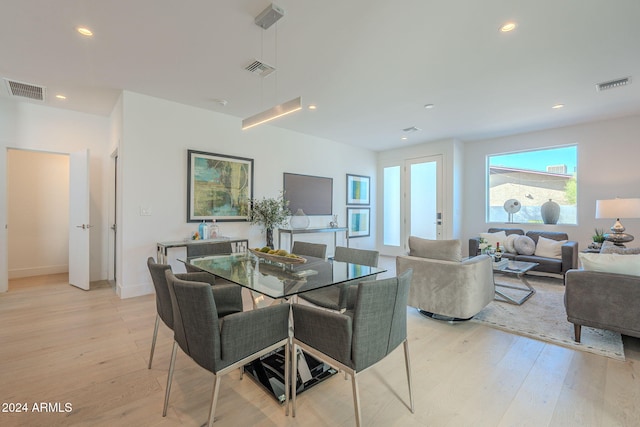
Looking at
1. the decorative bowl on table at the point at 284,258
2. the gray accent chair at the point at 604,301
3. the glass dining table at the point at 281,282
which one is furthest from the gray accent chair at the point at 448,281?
the decorative bowl on table at the point at 284,258

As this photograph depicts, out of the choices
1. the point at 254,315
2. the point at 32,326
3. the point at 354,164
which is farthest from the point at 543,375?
the point at 354,164

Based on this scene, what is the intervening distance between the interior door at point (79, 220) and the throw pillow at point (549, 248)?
720 cm

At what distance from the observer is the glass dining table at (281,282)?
180 centimetres

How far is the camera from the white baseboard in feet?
15.8

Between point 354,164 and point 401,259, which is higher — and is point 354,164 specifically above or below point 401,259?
above

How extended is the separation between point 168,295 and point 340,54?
8.60 ft

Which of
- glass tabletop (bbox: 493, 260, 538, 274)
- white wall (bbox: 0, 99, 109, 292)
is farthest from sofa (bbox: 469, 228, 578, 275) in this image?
white wall (bbox: 0, 99, 109, 292)

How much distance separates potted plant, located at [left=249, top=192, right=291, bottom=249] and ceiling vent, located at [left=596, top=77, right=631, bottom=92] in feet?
15.2

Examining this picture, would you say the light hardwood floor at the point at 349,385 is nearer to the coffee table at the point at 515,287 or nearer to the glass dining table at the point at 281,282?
the glass dining table at the point at 281,282

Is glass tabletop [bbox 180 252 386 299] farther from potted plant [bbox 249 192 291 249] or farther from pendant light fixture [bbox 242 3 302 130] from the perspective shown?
potted plant [bbox 249 192 291 249]

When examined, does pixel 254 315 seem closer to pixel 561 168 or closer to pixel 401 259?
pixel 401 259

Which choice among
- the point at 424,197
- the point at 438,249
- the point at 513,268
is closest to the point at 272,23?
the point at 438,249

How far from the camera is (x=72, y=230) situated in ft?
14.7

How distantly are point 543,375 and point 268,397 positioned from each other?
195 centimetres
